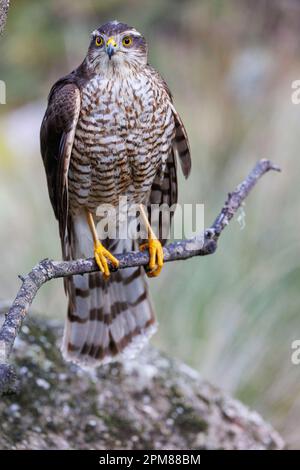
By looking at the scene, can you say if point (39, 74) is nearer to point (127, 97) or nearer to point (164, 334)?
point (164, 334)

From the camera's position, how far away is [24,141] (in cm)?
772

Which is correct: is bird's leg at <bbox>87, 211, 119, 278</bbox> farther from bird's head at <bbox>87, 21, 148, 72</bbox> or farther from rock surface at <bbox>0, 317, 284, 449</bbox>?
bird's head at <bbox>87, 21, 148, 72</bbox>

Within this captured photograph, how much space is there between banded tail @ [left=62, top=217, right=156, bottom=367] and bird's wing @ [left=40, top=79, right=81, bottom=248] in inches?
18.8

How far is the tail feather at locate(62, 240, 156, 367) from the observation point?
4.25 meters

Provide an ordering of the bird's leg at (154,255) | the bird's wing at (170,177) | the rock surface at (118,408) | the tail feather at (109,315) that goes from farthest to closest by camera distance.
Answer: the tail feather at (109,315) → the bird's wing at (170,177) → the bird's leg at (154,255) → the rock surface at (118,408)

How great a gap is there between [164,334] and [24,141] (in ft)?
10.1

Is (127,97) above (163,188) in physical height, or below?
above

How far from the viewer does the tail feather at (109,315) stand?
425cm
